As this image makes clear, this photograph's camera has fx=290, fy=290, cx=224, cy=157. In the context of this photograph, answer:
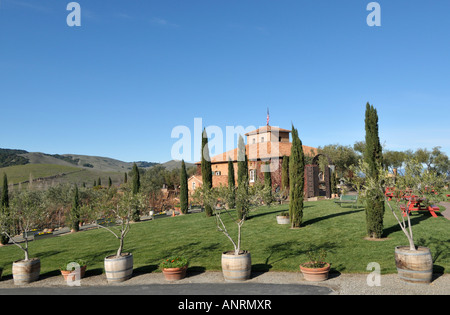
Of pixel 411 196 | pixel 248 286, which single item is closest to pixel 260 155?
pixel 411 196

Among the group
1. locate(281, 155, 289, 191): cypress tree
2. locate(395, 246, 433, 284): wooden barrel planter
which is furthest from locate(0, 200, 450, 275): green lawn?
locate(281, 155, 289, 191): cypress tree

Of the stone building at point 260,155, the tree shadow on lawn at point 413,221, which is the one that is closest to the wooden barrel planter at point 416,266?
the tree shadow on lawn at point 413,221

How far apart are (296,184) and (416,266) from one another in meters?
10.0

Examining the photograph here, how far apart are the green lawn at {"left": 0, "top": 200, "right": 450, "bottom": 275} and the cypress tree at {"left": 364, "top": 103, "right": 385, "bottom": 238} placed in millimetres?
760

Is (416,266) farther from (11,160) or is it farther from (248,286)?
(11,160)

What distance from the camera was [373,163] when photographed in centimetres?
1545

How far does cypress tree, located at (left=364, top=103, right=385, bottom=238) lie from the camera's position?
1475 cm

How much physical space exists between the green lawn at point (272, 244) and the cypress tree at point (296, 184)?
82 cm

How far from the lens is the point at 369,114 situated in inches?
628

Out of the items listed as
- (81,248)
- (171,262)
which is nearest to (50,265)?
(81,248)

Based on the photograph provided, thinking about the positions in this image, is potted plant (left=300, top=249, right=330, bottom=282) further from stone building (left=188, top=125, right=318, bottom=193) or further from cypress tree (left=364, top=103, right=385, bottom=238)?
stone building (left=188, top=125, right=318, bottom=193)
